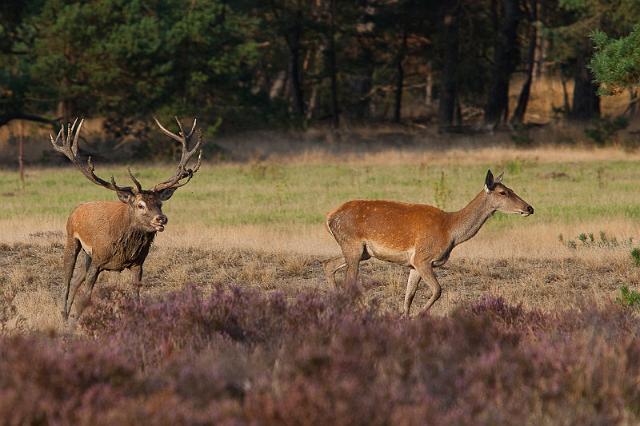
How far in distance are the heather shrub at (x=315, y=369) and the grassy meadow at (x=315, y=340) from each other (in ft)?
0.04

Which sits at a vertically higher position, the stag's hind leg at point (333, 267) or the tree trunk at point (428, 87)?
the stag's hind leg at point (333, 267)

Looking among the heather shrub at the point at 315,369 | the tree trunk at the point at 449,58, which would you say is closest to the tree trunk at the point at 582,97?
the tree trunk at the point at 449,58

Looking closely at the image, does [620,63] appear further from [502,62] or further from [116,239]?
[502,62]

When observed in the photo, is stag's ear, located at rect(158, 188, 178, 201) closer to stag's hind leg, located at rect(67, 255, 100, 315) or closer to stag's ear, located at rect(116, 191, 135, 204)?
stag's ear, located at rect(116, 191, 135, 204)

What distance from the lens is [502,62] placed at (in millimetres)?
47062

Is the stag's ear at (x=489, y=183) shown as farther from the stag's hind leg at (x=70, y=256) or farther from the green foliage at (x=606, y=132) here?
the green foliage at (x=606, y=132)

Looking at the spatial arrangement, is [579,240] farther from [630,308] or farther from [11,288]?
[11,288]

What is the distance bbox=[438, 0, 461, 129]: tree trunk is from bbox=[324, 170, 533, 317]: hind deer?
34.6 metres

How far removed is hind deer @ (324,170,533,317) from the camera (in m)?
11.9

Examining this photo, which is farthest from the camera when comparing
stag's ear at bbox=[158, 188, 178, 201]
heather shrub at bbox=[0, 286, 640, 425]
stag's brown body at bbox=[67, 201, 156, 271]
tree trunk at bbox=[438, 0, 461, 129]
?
tree trunk at bbox=[438, 0, 461, 129]

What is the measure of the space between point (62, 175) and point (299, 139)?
1457cm

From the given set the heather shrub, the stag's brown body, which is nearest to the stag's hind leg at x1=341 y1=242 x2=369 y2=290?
the stag's brown body

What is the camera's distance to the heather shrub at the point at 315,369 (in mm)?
6012

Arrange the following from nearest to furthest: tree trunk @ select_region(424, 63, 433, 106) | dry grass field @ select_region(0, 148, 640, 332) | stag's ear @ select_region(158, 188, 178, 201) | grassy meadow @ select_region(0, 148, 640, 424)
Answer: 1. grassy meadow @ select_region(0, 148, 640, 424)
2. stag's ear @ select_region(158, 188, 178, 201)
3. dry grass field @ select_region(0, 148, 640, 332)
4. tree trunk @ select_region(424, 63, 433, 106)
